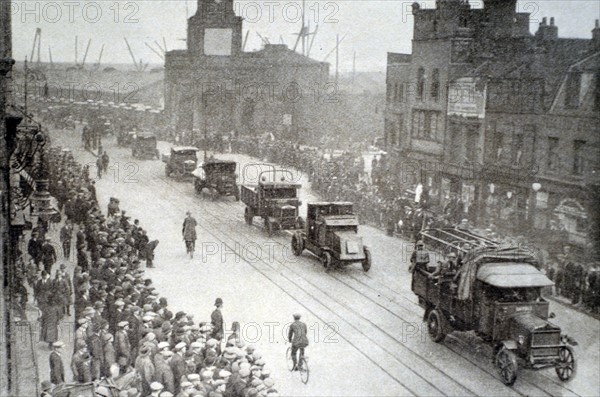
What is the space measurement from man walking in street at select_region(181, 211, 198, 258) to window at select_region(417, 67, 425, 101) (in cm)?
1364

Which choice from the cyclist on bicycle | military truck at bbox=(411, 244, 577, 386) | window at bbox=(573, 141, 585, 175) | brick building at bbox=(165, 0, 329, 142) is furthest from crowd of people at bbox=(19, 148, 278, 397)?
brick building at bbox=(165, 0, 329, 142)

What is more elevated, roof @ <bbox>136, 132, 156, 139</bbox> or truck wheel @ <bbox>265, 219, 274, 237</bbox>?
roof @ <bbox>136, 132, 156, 139</bbox>

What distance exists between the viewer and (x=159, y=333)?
11070mm

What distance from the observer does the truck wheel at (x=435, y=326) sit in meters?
13.6

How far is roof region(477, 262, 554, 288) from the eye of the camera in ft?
39.8

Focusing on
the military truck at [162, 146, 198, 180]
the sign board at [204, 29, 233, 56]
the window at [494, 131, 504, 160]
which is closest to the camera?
the window at [494, 131, 504, 160]

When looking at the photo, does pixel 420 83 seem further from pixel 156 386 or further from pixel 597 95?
pixel 156 386

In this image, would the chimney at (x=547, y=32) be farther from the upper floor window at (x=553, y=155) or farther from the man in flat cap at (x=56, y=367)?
the man in flat cap at (x=56, y=367)

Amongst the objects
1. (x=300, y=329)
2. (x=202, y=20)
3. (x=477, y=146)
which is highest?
(x=202, y=20)

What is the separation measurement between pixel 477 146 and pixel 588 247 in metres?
8.35

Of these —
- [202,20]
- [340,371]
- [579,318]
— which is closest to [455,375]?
[340,371]

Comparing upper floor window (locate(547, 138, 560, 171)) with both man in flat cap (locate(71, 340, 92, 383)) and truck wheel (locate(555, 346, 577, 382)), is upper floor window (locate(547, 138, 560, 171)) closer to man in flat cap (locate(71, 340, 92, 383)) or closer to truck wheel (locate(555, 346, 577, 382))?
truck wheel (locate(555, 346, 577, 382))

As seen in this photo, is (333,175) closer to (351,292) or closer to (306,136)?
(351,292)

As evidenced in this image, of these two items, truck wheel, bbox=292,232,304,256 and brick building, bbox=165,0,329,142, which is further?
brick building, bbox=165,0,329,142
